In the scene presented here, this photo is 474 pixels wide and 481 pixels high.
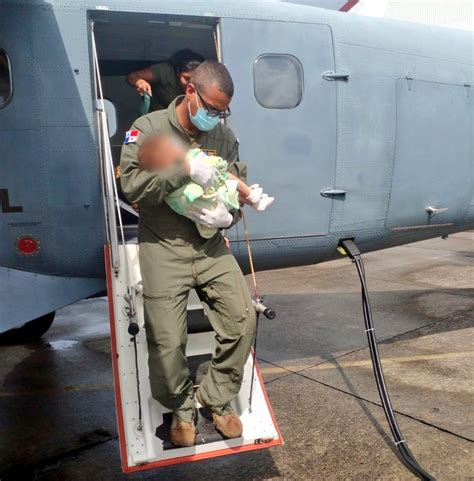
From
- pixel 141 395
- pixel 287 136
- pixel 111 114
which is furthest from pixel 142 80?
pixel 141 395

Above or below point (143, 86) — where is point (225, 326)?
below

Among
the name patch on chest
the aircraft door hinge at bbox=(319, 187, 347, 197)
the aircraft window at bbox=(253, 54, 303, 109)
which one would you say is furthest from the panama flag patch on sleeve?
the aircraft door hinge at bbox=(319, 187, 347, 197)

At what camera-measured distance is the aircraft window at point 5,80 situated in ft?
14.3

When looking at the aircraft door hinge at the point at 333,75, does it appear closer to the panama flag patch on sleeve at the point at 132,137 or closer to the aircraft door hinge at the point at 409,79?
the aircraft door hinge at the point at 409,79

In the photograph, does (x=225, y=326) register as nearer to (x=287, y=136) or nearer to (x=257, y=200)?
(x=257, y=200)

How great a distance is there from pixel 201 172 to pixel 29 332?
5.32 metres

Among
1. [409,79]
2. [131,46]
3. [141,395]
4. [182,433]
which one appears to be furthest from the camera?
[131,46]

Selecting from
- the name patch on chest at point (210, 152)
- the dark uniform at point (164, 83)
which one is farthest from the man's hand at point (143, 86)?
the name patch on chest at point (210, 152)

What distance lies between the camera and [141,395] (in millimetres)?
3588

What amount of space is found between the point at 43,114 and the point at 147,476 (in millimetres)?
2922

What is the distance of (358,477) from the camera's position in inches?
156

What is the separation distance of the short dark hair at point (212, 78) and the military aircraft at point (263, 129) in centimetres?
101

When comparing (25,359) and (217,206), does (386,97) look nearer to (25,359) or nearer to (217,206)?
(217,206)

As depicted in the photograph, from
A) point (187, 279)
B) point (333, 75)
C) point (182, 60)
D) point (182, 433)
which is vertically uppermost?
point (182, 60)
